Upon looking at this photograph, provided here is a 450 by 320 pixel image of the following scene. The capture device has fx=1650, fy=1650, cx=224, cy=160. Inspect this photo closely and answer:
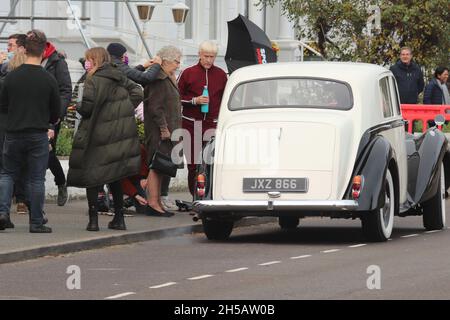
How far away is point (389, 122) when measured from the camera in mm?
17734

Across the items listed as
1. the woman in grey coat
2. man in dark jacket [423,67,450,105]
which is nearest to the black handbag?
the woman in grey coat

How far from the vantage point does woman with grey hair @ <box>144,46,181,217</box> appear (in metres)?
19.0

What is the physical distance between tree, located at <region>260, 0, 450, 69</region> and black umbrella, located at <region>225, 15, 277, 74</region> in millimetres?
10920

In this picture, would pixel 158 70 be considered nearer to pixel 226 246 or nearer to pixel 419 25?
pixel 226 246

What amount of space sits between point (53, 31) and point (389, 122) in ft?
58.6

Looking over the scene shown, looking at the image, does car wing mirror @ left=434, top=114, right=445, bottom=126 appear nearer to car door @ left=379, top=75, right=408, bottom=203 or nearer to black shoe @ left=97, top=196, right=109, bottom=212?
car door @ left=379, top=75, right=408, bottom=203

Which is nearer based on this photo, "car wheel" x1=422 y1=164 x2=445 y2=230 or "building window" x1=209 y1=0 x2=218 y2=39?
"car wheel" x1=422 y1=164 x2=445 y2=230

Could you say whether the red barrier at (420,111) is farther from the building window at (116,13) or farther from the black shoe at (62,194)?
the building window at (116,13)

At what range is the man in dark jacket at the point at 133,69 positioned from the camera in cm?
1847

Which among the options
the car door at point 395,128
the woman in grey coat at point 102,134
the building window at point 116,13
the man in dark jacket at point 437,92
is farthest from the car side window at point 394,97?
the building window at point 116,13

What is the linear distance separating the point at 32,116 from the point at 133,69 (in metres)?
2.59

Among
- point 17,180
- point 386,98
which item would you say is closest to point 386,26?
point 386,98

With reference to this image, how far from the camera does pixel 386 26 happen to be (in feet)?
114
